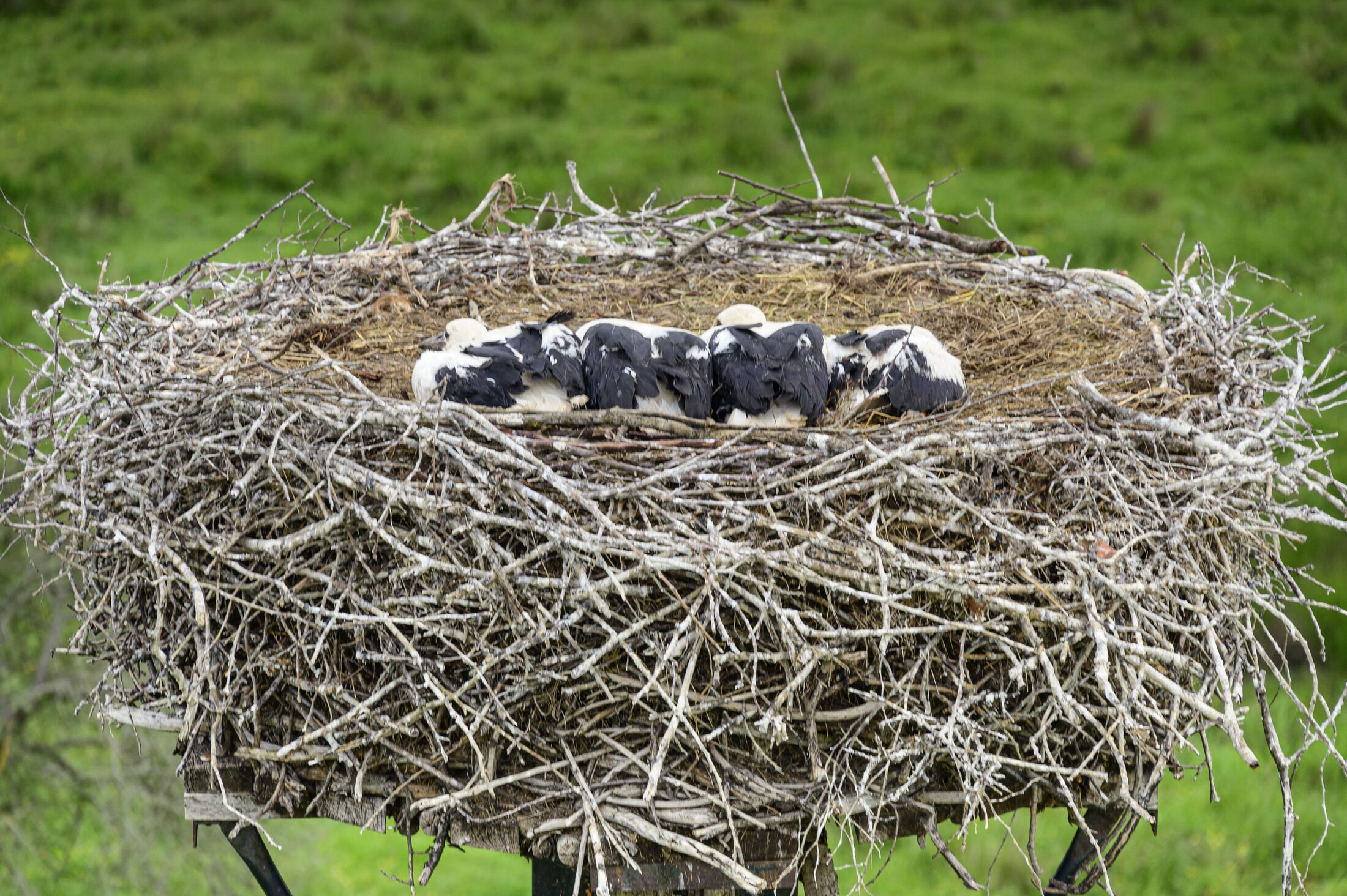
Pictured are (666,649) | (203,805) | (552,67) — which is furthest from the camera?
(552,67)

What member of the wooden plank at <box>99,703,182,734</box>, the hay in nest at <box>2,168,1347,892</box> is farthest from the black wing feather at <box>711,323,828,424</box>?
the wooden plank at <box>99,703,182,734</box>

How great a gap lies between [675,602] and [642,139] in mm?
8798

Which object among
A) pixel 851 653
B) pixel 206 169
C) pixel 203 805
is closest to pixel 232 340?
pixel 203 805

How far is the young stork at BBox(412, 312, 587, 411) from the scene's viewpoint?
3205 millimetres

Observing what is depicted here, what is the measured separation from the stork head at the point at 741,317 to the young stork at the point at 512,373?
461 mm

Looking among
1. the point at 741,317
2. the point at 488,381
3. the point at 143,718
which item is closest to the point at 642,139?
the point at 741,317

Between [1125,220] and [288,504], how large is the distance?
329 inches

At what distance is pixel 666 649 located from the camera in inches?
97.2

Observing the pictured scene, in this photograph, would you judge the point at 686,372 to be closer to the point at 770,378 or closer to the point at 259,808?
the point at 770,378

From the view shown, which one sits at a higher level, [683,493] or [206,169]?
[683,493]

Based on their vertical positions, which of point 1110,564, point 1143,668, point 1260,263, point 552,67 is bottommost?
point 1260,263

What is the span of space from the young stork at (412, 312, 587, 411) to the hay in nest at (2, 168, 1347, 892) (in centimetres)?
21

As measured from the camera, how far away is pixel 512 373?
10.7 ft

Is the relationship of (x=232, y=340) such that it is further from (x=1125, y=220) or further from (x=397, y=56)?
(x=397, y=56)
